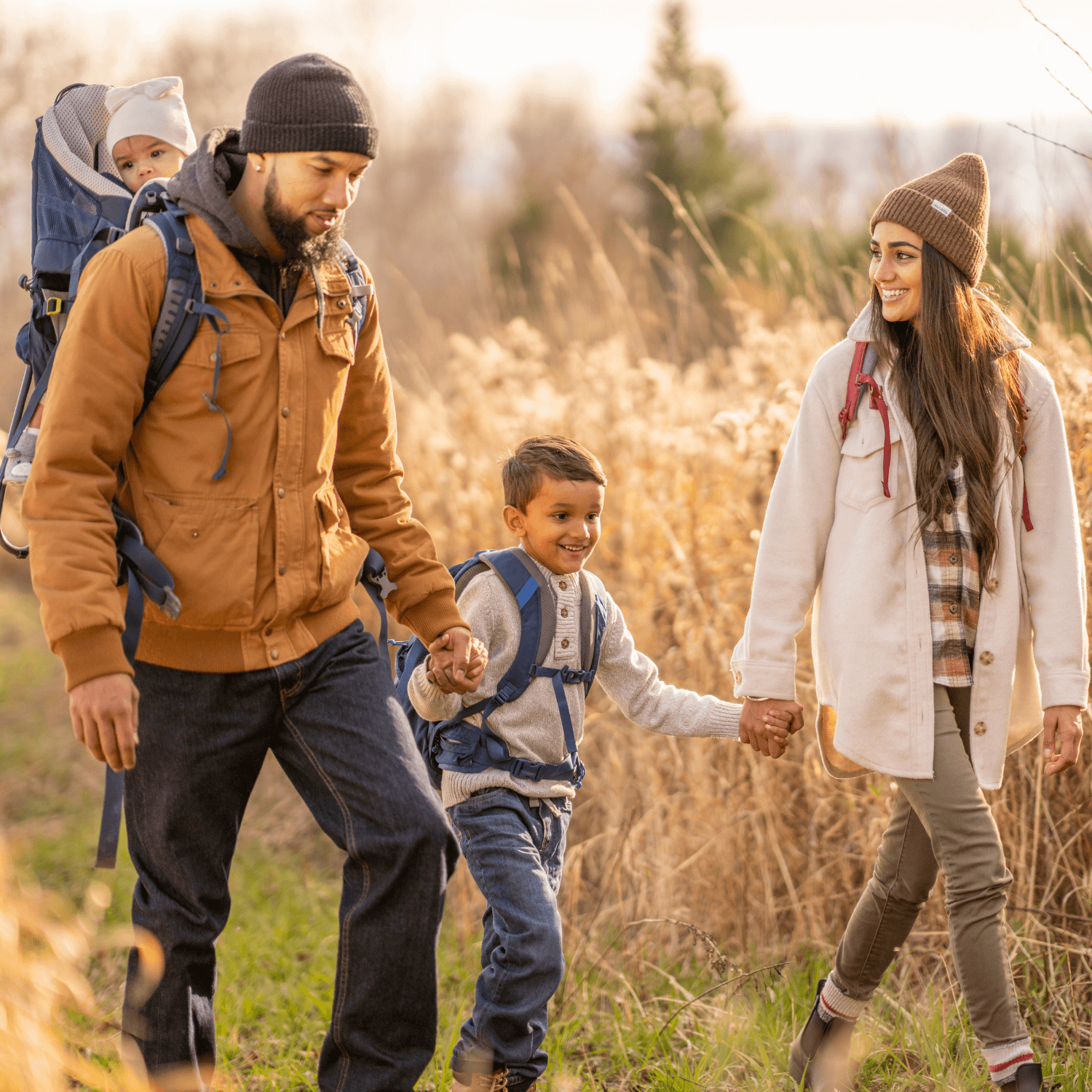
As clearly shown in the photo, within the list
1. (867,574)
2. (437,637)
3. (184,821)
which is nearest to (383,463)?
(437,637)

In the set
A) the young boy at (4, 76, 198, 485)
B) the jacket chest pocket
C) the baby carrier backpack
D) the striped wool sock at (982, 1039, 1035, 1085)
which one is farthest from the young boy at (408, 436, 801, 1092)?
the young boy at (4, 76, 198, 485)

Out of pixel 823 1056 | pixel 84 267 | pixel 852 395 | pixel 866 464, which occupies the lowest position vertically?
pixel 823 1056

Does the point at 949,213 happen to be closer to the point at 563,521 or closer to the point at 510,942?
the point at 563,521

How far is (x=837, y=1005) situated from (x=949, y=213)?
5.82 feet

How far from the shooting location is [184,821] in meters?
2.34

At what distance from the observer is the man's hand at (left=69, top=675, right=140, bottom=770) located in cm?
209

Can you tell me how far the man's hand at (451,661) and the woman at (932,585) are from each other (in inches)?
24.7

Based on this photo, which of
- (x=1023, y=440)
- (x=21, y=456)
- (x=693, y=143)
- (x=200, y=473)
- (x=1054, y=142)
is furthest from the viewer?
(x=693, y=143)

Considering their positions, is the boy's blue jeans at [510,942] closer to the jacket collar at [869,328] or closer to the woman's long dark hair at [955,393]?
the woman's long dark hair at [955,393]

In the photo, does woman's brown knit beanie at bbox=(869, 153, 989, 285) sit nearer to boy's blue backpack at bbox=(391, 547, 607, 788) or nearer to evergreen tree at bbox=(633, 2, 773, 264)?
boy's blue backpack at bbox=(391, 547, 607, 788)

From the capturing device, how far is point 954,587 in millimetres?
2611

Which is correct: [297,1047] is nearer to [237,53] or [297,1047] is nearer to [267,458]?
[267,458]

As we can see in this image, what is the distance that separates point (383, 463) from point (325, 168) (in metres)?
0.67

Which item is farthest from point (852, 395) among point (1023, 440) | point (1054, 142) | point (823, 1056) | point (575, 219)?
point (575, 219)
